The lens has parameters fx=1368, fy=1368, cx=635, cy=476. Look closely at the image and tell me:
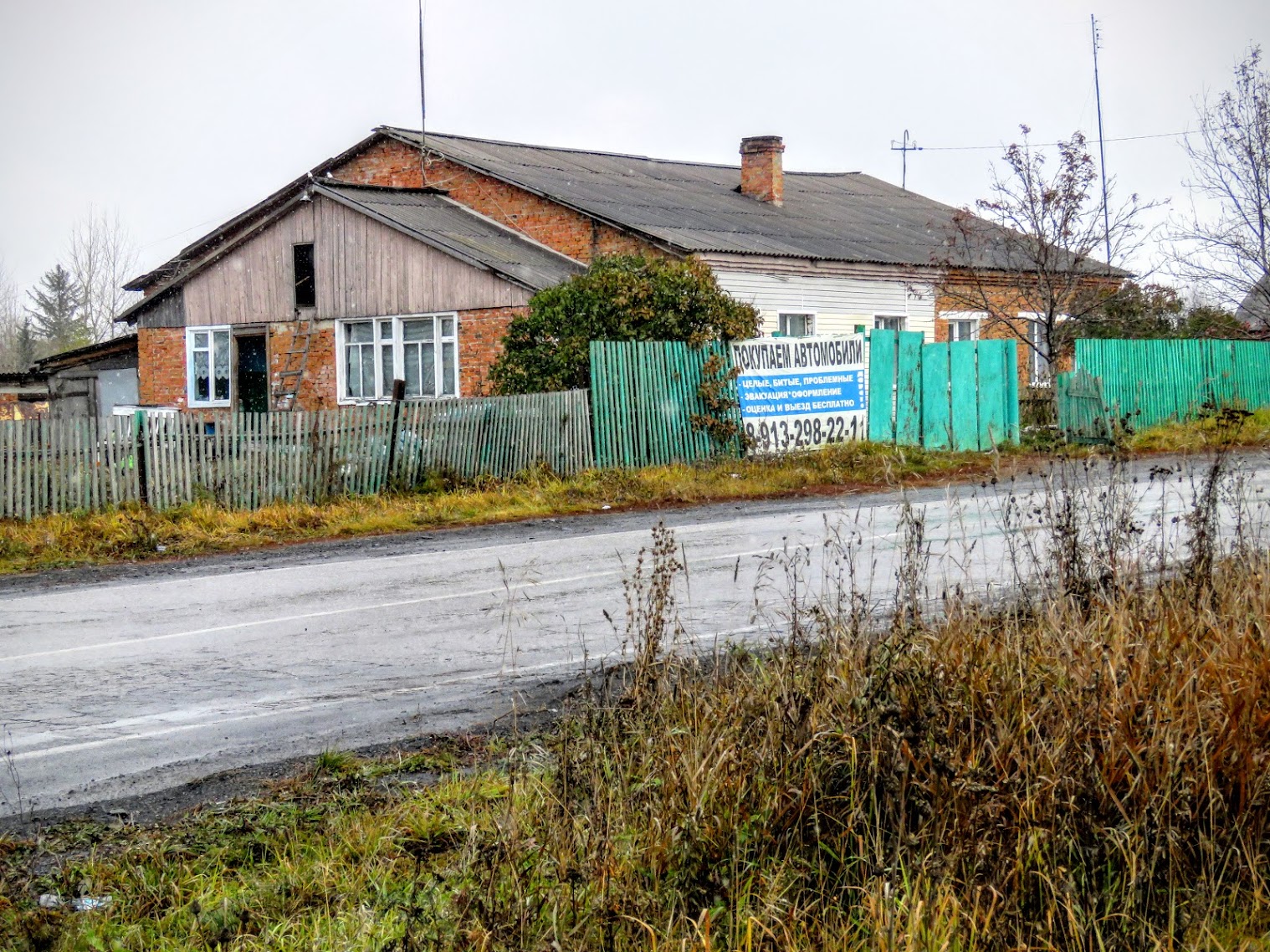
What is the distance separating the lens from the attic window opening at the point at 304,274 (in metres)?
28.4

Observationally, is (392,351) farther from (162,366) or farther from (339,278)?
(162,366)

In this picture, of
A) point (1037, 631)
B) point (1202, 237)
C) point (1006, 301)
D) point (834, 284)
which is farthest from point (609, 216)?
point (1037, 631)

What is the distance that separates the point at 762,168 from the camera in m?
34.1

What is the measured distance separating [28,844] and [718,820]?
100 inches

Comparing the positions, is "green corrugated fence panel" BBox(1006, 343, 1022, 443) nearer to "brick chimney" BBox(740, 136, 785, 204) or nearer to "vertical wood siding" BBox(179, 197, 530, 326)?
"vertical wood siding" BBox(179, 197, 530, 326)

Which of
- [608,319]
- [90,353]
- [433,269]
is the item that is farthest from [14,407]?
[608,319]

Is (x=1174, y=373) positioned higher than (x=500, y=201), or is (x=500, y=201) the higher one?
(x=500, y=201)

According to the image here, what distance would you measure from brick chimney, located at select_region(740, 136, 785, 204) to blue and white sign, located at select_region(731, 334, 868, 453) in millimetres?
11773

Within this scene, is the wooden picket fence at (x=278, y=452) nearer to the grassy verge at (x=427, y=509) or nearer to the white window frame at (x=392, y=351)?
the grassy verge at (x=427, y=509)

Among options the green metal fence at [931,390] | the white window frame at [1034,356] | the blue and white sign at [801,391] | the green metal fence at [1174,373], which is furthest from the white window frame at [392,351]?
the white window frame at [1034,356]

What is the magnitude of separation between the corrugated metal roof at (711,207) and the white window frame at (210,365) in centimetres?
590

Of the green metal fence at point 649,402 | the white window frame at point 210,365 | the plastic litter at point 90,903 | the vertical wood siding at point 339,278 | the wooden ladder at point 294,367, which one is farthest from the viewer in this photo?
the white window frame at point 210,365

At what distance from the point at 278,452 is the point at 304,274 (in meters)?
12.1

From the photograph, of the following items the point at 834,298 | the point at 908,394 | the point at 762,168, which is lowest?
the point at 908,394
